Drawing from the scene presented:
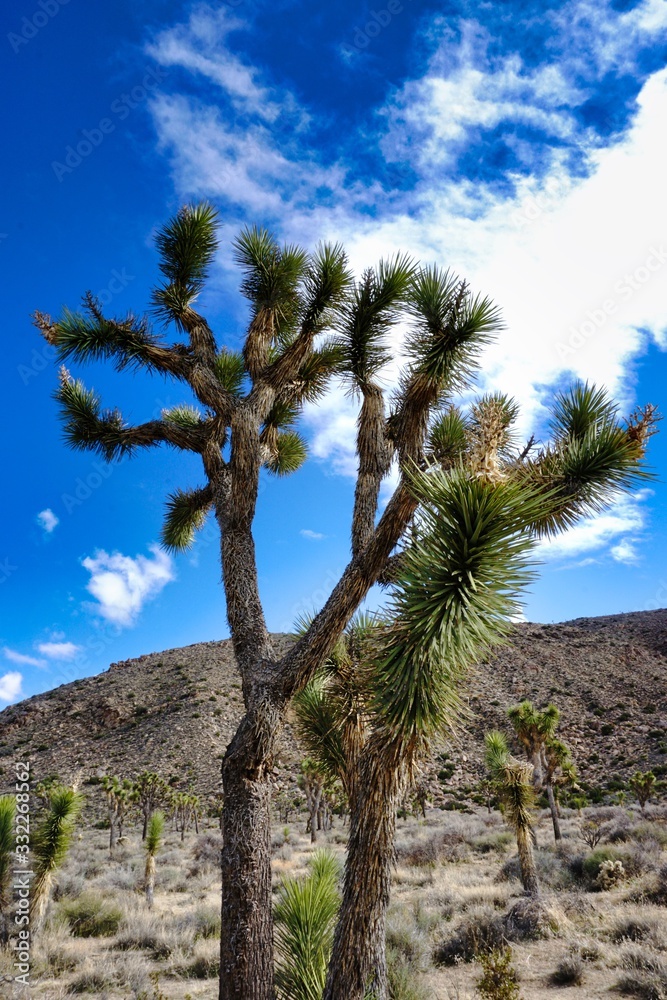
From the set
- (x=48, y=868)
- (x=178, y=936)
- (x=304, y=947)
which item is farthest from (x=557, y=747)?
(x=304, y=947)

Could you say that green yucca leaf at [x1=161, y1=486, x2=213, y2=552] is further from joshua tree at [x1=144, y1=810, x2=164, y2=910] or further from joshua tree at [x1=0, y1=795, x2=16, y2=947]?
joshua tree at [x1=144, y1=810, x2=164, y2=910]

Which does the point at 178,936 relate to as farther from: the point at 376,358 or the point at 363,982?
the point at 376,358

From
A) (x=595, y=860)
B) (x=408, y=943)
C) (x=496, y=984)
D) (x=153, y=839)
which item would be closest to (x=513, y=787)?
(x=595, y=860)

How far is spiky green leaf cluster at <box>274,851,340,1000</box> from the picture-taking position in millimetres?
4562

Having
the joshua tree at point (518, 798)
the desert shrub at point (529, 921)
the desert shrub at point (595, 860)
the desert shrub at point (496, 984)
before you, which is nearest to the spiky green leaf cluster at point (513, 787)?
the joshua tree at point (518, 798)

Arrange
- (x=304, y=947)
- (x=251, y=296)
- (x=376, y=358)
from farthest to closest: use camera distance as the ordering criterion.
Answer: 1. (x=251, y=296)
2. (x=376, y=358)
3. (x=304, y=947)

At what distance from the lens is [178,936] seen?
974 centimetres

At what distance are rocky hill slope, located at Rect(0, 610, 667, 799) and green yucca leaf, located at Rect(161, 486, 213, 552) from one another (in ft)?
78.3

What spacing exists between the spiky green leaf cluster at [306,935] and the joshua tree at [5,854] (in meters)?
5.54

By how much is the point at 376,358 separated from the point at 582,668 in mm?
39260

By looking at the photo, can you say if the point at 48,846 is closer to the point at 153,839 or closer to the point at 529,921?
the point at 153,839

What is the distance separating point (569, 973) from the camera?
7594 mm

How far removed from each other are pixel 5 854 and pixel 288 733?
18.6m

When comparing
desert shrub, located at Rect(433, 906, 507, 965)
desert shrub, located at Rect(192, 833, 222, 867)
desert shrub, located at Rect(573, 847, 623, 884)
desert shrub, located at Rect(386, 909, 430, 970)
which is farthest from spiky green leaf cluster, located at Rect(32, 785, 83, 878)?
desert shrub, located at Rect(573, 847, 623, 884)
